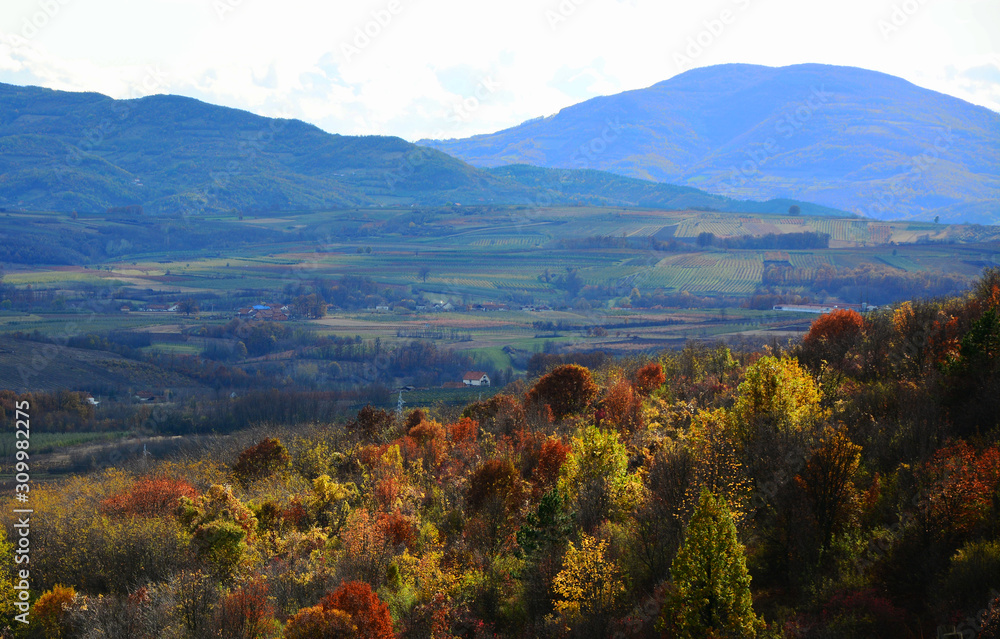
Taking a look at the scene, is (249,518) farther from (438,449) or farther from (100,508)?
(438,449)

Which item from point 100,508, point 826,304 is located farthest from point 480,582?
point 826,304

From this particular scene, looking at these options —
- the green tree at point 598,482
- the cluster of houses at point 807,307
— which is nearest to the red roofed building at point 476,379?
the cluster of houses at point 807,307

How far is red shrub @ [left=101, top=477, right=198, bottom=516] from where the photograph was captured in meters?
41.6

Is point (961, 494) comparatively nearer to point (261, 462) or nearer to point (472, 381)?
point (261, 462)

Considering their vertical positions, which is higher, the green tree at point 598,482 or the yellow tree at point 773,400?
the yellow tree at point 773,400

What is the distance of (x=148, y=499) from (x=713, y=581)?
36.4m

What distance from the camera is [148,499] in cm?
4322

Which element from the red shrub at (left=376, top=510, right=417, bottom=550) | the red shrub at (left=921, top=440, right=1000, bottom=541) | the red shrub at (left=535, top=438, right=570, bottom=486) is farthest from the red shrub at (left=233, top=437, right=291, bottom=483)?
the red shrub at (left=921, top=440, right=1000, bottom=541)

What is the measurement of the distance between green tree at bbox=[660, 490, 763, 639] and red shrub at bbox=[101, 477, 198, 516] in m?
31.1

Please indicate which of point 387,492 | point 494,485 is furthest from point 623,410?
point 387,492

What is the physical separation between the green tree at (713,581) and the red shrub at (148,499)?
3115 centimetres

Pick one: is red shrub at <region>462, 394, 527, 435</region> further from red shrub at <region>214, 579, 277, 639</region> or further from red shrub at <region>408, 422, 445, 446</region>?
red shrub at <region>214, 579, 277, 639</region>

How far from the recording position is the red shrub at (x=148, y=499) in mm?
41631

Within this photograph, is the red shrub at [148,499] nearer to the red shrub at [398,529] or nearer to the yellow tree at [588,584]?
the red shrub at [398,529]
